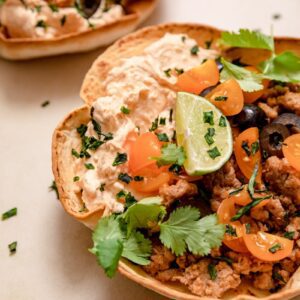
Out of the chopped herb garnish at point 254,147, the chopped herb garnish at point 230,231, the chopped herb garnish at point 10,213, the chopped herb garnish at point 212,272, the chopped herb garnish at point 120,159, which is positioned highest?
the chopped herb garnish at point 254,147

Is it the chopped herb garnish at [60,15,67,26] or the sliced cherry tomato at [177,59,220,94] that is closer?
the sliced cherry tomato at [177,59,220,94]

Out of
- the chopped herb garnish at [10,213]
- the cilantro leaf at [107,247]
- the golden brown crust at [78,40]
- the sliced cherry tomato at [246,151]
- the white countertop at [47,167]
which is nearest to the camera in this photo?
the cilantro leaf at [107,247]

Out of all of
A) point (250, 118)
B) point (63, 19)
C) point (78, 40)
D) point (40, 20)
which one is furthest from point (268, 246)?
point (40, 20)

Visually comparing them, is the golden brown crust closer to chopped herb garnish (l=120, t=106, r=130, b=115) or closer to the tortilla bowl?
the tortilla bowl

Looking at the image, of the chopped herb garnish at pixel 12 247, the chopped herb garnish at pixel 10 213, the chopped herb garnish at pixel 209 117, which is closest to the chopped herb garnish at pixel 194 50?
the chopped herb garnish at pixel 209 117

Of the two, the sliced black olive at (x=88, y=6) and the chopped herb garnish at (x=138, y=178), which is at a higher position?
the sliced black olive at (x=88, y=6)

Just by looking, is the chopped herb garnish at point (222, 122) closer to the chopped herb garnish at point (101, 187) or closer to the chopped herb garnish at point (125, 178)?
the chopped herb garnish at point (125, 178)

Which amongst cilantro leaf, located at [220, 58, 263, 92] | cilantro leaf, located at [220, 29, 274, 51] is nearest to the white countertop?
cilantro leaf, located at [220, 29, 274, 51]
